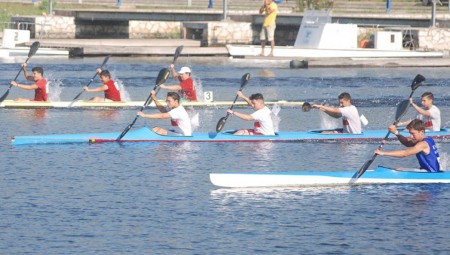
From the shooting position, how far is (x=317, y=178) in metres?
21.3

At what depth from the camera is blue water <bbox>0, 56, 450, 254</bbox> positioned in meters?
17.4

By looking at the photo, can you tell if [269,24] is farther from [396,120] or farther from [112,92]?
[396,120]

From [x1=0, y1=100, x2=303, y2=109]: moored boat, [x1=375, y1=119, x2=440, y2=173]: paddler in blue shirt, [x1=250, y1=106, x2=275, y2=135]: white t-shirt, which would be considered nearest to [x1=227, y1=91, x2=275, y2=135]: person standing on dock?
[x1=250, y1=106, x2=275, y2=135]: white t-shirt

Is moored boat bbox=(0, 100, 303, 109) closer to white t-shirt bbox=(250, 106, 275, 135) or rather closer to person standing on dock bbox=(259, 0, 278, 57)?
white t-shirt bbox=(250, 106, 275, 135)

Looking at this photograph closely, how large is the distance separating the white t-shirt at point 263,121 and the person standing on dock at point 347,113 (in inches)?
48.8

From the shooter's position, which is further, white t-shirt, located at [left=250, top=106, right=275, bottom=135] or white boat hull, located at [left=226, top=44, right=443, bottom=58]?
white boat hull, located at [left=226, top=44, right=443, bottom=58]

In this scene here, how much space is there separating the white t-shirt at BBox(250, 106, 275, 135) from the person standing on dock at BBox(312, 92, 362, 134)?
4.07 feet

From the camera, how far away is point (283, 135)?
2670 cm

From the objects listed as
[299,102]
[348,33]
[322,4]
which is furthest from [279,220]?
[322,4]

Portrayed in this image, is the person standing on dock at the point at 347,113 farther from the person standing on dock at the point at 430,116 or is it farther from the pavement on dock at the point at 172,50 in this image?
the pavement on dock at the point at 172,50

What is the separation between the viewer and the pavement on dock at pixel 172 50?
4928 cm

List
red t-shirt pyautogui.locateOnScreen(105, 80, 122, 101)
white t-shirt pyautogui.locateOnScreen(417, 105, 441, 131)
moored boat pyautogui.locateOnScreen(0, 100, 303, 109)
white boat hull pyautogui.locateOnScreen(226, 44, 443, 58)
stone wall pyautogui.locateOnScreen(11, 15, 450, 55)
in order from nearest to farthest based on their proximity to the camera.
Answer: white t-shirt pyautogui.locateOnScreen(417, 105, 441, 131)
moored boat pyautogui.locateOnScreen(0, 100, 303, 109)
red t-shirt pyautogui.locateOnScreen(105, 80, 122, 101)
white boat hull pyautogui.locateOnScreen(226, 44, 443, 58)
stone wall pyautogui.locateOnScreen(11, 15, 450, 55)

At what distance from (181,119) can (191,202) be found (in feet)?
19.3

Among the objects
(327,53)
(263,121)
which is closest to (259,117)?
(263,121)
